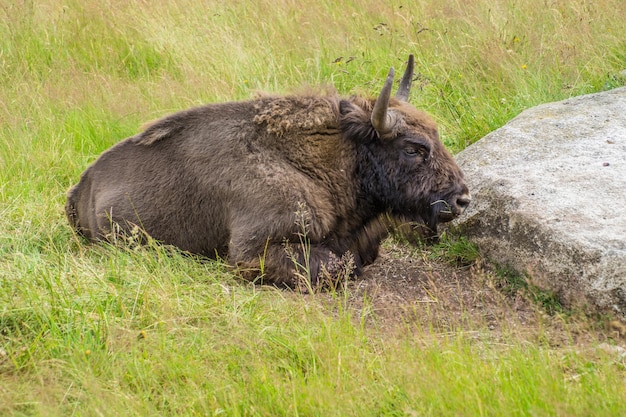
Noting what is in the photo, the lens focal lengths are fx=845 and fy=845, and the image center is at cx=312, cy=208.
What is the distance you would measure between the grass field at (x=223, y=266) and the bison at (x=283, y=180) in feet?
1.03

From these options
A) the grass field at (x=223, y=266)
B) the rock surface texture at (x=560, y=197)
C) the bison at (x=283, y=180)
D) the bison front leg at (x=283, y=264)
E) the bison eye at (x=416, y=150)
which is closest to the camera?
the grass field at (x=223, y=266)

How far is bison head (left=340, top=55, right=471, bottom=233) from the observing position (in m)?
5.76

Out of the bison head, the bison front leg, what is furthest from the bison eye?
the bison front leg

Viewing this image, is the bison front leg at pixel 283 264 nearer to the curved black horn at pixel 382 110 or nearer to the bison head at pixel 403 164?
the bison head at pixel 403 164

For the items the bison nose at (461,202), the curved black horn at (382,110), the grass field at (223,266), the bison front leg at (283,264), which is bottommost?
the bison front leg at (283,264)

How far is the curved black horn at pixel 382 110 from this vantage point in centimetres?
553

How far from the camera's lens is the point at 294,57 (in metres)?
9.32

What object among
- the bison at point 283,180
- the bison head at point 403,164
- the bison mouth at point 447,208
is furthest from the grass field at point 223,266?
the bison mouth at point 447,208

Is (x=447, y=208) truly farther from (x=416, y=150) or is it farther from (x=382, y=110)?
(x=382, y=110)

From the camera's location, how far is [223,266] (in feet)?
18.9

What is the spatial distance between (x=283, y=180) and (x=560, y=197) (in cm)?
181

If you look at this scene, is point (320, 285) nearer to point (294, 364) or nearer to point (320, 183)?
point (320, 183)

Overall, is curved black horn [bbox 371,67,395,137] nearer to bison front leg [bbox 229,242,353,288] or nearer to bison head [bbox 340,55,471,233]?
bison head [bbox 340,55,471,233]

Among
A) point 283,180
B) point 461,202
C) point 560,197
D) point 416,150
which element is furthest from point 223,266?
point 560,197
